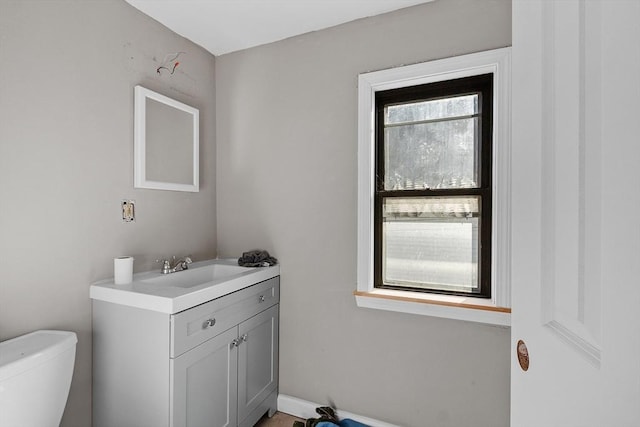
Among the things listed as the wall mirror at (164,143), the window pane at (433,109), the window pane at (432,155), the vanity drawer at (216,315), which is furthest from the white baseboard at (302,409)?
the window pane at (433,109)

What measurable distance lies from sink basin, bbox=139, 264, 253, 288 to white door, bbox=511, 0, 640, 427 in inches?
60.6

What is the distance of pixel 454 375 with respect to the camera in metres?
1.65

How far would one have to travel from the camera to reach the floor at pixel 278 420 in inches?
74.6

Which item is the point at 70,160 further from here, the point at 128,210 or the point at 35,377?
the point at 35,377

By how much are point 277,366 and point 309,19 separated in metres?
2.19

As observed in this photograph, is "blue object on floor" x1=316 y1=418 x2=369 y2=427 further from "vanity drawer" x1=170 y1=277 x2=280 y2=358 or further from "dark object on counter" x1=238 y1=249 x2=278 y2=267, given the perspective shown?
"dark object on counter" x1=238 y1=249 x2=278 y2=267

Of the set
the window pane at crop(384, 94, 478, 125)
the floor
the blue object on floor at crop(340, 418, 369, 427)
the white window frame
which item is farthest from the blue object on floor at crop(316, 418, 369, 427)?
the window pane at crop(384, 94, 478, 125)

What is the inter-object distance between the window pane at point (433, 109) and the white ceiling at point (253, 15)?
1.75 feet

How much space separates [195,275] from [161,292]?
0.52 m

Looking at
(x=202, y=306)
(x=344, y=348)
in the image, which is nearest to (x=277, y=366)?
(x=344, y=348)

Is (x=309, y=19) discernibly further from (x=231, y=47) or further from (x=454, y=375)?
(x=454, y=375)

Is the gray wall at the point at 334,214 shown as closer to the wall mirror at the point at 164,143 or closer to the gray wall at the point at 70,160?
the wall mirror at the point at 164,143

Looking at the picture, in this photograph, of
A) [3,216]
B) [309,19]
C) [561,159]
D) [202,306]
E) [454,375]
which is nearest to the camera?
[561,159]

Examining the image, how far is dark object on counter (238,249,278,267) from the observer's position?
1.96m
